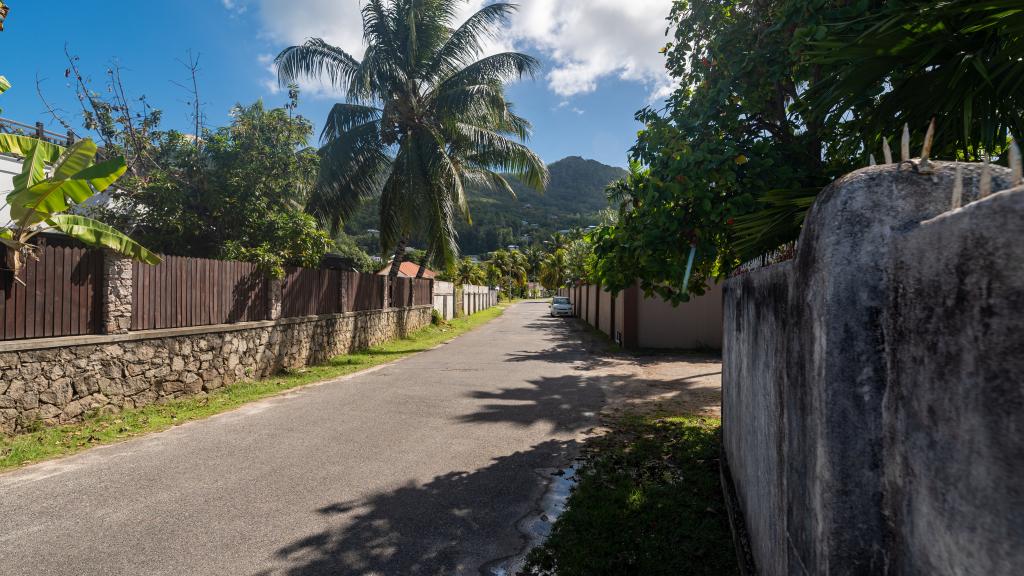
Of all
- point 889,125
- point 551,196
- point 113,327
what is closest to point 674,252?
point 889,125

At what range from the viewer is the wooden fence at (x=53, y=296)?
607 cm

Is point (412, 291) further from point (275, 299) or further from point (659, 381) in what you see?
point (659, 381)

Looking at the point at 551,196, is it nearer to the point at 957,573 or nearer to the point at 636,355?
the point at 636,355

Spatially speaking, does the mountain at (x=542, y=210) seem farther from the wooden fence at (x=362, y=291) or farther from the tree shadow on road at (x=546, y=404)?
the tree shadow on road at (x=546, y=404)

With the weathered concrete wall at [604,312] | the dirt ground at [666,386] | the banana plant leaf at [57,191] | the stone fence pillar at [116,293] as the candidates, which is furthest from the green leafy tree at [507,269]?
the banana plant leaf at [57,191]

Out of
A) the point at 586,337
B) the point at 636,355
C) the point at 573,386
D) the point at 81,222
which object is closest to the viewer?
the point at 81,222

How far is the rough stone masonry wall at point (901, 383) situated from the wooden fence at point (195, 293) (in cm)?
880

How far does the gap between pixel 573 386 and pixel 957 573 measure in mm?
8529

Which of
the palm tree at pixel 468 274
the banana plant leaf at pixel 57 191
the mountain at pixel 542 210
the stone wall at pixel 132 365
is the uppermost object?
the mountain at pixel 542 210

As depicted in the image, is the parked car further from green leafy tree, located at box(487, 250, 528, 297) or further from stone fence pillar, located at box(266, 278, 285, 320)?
green leafy tree, located at box(487, 250, 528, 297)

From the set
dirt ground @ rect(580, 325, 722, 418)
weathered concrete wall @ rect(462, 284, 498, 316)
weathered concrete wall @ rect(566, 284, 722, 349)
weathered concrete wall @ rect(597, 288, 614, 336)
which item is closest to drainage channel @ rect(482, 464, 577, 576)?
dirt ground @ rect(580, 325, 722, 418)

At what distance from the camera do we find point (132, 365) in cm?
743

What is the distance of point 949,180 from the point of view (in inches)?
57.0

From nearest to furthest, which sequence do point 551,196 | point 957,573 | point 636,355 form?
point 957,573
point 636,355
point 551,196
